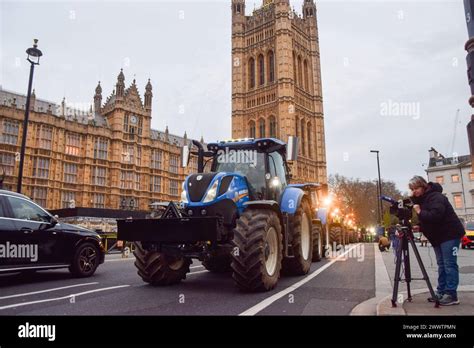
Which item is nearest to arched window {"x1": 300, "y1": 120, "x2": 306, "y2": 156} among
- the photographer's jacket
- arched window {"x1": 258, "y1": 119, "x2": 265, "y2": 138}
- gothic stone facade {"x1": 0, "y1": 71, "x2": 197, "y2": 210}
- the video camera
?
arched window {"x1": 258, "y1": 119, "x2": 265, "y2": 138}

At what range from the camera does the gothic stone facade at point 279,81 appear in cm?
7088

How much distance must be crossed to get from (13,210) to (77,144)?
3678 cm

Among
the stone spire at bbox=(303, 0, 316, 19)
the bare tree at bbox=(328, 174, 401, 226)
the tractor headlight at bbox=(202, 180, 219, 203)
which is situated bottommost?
the tractor headlight at bbox=(202, 180, 219, 203)

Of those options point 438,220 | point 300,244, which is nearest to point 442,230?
point 438,220

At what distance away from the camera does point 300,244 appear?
764 cm

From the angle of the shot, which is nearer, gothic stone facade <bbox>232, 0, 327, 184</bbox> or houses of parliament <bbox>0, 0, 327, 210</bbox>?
houses of parliament <bbox>0, 0, 327, 210</bbox>

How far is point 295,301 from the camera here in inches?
191

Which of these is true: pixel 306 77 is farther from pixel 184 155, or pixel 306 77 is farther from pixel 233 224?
pixel 233 224

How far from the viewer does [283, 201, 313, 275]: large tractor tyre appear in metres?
7.43

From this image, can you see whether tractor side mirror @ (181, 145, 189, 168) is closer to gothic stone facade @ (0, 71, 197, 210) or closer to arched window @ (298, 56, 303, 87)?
gothic stone facade @ (0, 71, 197, 210)

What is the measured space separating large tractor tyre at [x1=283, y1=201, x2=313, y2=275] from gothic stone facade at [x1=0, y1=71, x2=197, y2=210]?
34986 millimetres

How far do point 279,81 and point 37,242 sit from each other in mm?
68687
